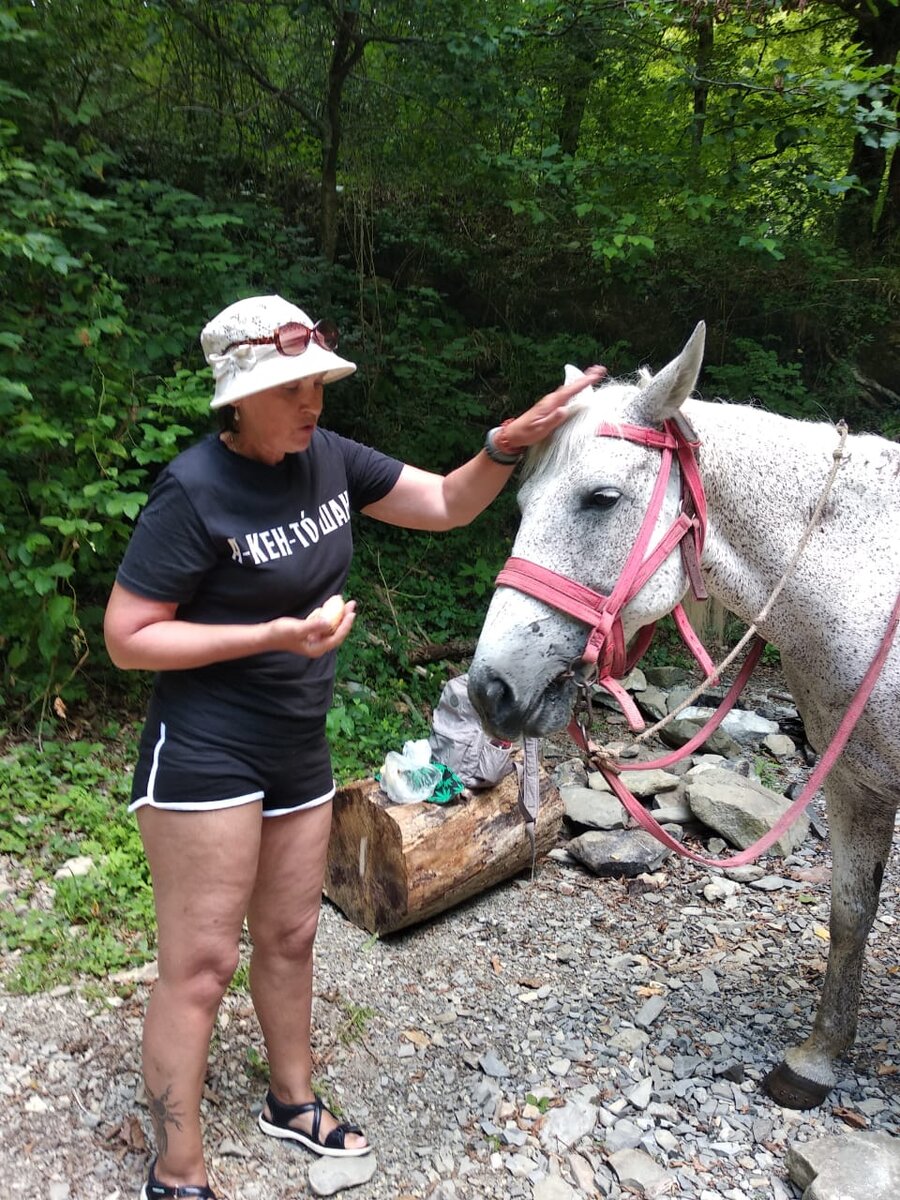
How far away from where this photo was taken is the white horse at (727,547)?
71.2 inches

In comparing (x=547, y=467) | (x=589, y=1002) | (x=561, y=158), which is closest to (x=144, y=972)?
(x=589, y=1002)

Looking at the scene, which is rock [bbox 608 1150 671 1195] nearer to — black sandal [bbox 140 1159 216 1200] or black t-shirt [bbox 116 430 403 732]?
black sandal [bbox 140 1159 216 1200]

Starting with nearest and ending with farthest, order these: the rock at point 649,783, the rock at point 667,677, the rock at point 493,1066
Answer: the rock at point 493,1066 → the rock at point 649,783 → the rock at point 667,677

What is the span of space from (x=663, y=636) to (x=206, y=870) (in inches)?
210

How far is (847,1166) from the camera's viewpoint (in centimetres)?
197

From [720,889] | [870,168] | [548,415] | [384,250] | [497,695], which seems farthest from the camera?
[870,168]

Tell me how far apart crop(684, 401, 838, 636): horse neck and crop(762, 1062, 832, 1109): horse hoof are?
1.51m

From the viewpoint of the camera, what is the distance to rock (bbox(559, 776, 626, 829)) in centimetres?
394

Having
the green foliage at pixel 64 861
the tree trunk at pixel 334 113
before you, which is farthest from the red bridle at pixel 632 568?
the tree trunk at pixel 334 113

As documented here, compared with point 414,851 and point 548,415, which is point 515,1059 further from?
point 548,415

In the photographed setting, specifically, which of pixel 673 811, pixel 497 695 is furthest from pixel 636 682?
pixel 497 695

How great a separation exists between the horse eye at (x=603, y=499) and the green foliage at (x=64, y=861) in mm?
2379

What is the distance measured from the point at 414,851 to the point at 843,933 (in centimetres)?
151

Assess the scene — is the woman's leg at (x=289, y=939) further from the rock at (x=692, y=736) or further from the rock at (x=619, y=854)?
the rock at (x=692, y=736)
